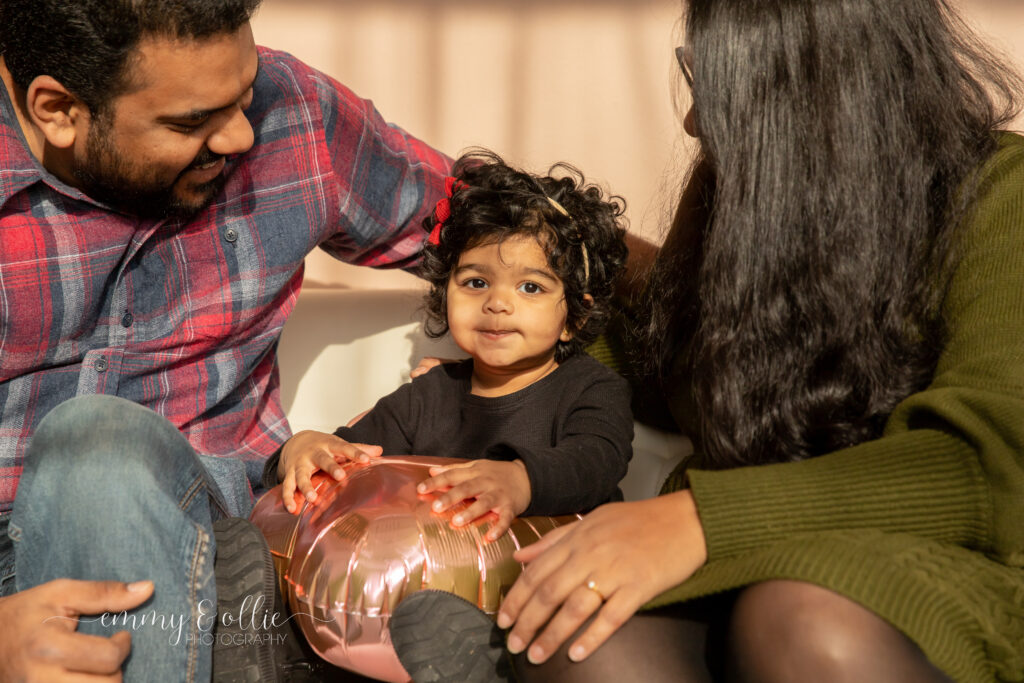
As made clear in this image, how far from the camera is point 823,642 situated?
1.02m

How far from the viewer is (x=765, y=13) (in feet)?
4.08

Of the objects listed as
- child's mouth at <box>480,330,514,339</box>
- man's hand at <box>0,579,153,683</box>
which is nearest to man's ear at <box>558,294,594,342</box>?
child's mouth at <box>480,330,514,339</box>

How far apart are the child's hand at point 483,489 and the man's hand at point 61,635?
0.40 m

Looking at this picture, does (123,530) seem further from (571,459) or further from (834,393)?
(834,393)

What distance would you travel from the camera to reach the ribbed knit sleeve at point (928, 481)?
1.10 meters

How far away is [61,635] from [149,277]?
2.24ft

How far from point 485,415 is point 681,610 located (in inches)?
23.7

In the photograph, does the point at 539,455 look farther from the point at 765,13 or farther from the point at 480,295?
the point at 765,13

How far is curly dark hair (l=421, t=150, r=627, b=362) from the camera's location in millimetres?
1679

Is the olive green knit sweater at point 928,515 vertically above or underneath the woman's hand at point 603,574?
above

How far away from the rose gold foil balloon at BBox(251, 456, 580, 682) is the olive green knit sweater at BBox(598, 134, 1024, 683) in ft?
0.93

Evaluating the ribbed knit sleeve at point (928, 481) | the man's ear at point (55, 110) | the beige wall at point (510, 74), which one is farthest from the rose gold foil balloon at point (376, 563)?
the beige wall at point (510, 74)

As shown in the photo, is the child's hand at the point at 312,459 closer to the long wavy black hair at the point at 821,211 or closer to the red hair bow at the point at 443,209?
the red hair bow at the point at 443,209

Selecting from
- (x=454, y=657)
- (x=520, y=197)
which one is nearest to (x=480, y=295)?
(x=520, y=197)
